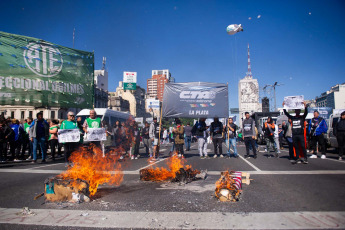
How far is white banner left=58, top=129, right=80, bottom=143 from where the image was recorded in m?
7.45

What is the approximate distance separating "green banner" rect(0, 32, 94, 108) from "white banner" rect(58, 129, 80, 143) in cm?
573

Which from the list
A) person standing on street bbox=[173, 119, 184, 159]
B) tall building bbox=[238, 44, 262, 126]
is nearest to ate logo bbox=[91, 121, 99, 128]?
person standing on street bbox=[173, 119, 184, 159]

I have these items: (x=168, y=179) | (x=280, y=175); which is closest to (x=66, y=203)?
(x=168, y=179)

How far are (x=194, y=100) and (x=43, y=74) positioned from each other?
8.41 metres

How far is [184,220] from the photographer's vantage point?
9.67 feet

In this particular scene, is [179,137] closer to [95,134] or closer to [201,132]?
[201,132]

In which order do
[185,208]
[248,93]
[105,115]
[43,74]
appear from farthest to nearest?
1. [248,93]
2. [105,115]
3. [43,74]
4. [185,208]

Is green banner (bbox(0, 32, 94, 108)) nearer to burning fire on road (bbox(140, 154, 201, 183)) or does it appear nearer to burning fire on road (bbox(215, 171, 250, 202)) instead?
burning fire on road (bbox(140, 154, 201, 183))

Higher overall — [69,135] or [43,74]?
[43,74]

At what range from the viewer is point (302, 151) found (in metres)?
8.41

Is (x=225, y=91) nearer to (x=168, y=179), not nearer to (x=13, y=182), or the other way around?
(x=168, y=179)

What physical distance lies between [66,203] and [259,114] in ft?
86.9

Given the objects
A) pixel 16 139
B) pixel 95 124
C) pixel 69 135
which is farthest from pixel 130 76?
pixel 69 135

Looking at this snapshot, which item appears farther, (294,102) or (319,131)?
(319,131)
